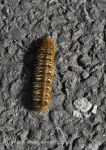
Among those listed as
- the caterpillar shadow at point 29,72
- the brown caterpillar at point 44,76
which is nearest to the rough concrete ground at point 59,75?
the caterpillar shadow at point 29,72

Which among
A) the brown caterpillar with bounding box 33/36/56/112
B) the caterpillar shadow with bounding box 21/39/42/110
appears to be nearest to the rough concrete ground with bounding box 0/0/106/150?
the caterpillar shadow with bounding box 21/39/42/110

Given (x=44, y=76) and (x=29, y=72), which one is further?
(x=29, y=72)

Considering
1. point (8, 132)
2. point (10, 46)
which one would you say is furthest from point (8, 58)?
point (8, 132)

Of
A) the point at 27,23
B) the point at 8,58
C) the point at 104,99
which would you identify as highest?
the point at 27,23

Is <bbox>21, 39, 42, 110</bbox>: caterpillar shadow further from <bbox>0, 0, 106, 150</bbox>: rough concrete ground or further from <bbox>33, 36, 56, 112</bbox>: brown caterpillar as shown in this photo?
<bbox>33, 36, 56, 112</bbox>: brown caterpillar

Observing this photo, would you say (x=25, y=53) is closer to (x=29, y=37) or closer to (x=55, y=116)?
(x=29, y=37)
